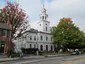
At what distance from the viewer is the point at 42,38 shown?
80.5 metres

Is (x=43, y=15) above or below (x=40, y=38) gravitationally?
above

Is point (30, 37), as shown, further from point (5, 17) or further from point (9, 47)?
point (9, 47)

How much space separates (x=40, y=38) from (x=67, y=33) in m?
14.3

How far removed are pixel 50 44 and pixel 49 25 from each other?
902cm

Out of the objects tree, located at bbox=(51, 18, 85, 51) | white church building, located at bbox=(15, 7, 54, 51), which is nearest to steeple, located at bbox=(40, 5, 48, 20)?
white church building, located at bbox=(15, 7, 54, 51)

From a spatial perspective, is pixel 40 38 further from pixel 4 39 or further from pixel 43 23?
pixel 4 39

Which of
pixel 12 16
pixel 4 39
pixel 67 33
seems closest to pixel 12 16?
pixel 12 16

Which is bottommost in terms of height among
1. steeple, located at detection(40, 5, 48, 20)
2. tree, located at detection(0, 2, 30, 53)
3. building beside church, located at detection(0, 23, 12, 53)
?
building beside church, located at detection(0, 23, 12, 53)

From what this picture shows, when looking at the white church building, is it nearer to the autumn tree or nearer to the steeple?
the steeple

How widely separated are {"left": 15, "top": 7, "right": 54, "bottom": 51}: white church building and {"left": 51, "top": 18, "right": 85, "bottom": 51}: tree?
761 centimetres

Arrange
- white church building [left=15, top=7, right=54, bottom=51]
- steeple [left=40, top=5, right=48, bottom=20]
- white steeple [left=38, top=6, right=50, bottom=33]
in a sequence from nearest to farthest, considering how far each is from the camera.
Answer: white church building [left=15, top=7, right=54, bottom=51] → white steeple [left=38, top=6, right=50, bottom=33] → steeple [left=40, top=5, right=48, bottom=20]

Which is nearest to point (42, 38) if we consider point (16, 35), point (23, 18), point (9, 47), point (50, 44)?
point (50, 44)

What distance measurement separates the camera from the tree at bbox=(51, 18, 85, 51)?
7006 centimetres

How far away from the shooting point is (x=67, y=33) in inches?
2756
